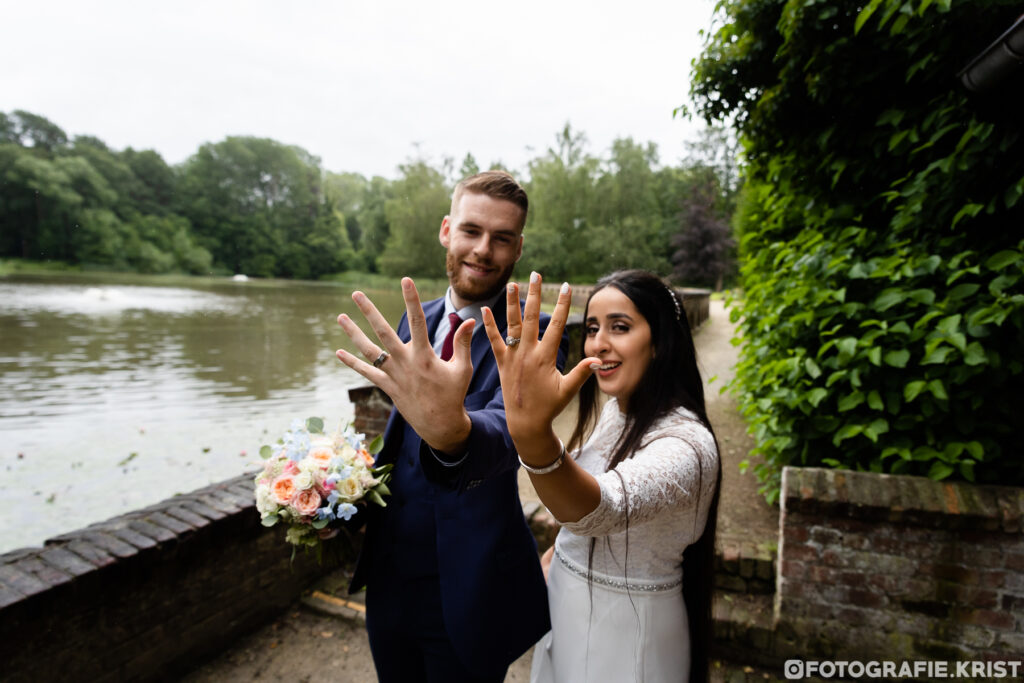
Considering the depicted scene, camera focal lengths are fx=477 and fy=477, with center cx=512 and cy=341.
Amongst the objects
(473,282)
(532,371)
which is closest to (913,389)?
(473,282)

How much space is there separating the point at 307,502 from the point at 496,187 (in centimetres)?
127

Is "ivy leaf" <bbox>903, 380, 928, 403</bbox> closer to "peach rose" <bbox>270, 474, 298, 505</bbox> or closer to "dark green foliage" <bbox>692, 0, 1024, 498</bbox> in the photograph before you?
"dark green foliage" <bbox>692, 0, 1024, 498</bbox>

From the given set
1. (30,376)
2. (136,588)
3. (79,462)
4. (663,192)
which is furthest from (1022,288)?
(663,192)

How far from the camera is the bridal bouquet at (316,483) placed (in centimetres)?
163

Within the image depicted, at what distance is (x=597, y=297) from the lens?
1.69 metres

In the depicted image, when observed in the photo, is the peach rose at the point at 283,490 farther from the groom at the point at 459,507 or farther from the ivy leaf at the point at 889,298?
the ivy leaf at the point at 889,298

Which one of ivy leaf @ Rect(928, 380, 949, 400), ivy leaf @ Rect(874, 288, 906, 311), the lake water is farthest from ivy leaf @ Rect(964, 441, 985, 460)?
the lake water

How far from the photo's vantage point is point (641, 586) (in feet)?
5.02

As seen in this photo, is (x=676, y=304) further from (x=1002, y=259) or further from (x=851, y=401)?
(x=1002, y=259)

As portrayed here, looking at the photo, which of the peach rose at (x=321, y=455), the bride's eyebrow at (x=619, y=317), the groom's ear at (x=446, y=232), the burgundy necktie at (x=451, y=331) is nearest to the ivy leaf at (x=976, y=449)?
the bride's eyebrow at (x=619, y=317)

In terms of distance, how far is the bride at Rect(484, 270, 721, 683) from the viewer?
4.34 feet

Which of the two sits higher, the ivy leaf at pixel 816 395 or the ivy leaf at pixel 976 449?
the ivy leaf at pixel 816 395

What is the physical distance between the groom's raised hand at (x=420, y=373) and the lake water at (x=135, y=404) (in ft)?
17.3

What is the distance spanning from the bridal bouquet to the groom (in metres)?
0.12
